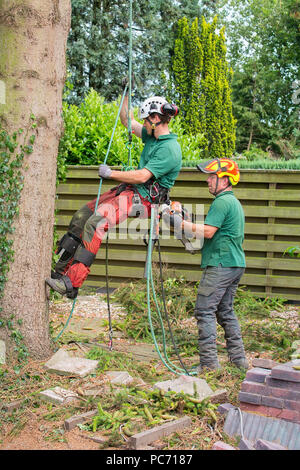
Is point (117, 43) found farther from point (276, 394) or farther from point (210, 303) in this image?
point (276, 394)

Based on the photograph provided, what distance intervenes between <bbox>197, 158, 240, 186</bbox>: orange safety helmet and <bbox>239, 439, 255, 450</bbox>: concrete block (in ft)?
7.55

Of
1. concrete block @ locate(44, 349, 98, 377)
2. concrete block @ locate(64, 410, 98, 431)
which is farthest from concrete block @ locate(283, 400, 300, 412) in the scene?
concrete block @ locate(44, 349, 98, 377)

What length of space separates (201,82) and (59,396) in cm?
1432

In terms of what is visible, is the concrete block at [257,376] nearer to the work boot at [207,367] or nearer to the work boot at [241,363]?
the work boot at [207,367]

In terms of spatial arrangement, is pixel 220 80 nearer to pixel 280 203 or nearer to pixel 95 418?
pixel 280 203

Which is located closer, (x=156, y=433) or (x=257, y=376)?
(x=156, y=433)

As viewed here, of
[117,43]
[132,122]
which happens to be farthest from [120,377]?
[117,43]

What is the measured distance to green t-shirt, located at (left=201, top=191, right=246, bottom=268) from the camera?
4629 mm

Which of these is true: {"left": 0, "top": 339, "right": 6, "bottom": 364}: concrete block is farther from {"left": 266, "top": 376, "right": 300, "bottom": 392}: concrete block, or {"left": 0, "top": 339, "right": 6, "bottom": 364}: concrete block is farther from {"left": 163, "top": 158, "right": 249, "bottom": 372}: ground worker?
{"left": 266, "top": 376, "right": 300, "bottom": 392}: concrete block

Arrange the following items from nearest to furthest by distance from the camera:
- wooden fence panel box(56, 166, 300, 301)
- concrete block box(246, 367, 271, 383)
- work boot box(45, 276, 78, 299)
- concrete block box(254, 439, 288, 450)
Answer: concrete block box(254, 439, 288, 450), concrete block box(246, 367, 271, 383), work boot box(45, 276, 78, 299), wooden fence panel box(56, 166, 300, 301)

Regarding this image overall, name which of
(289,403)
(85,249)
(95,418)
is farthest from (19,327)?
(289,403)

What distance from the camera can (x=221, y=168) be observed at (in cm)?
472

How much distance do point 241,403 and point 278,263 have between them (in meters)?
3.99

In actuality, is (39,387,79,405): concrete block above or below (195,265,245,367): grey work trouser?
below
